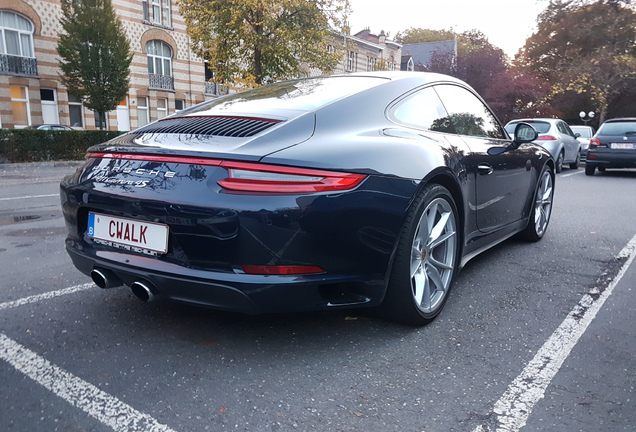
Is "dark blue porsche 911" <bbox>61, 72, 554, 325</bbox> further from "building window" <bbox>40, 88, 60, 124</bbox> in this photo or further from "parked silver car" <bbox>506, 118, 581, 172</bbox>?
"building window" <bbox>40, 88, 60, 124</bbox>

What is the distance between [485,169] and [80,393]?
2.68 meters

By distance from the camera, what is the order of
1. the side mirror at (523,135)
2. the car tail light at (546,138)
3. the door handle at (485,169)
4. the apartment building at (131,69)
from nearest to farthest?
the door handle at (485,169)
the side mirror at (523,135)
the car tail light at (546,138)
the apartment building at (131,69)

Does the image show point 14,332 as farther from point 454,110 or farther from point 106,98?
point 106,98

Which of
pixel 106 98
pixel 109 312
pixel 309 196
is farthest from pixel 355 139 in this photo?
pixel 106 98

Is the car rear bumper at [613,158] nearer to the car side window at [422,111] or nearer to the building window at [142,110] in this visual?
the car side window at [422,111]

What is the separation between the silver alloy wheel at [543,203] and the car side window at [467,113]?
957 mm

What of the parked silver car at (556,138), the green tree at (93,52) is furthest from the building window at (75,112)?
the parked silver car at (556,138)

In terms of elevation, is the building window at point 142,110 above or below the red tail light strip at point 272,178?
above

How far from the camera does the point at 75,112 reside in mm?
25031

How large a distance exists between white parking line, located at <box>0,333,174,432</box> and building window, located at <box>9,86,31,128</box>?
24.3 metres

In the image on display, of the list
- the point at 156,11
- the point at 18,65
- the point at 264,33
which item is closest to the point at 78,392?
the point at 264,33

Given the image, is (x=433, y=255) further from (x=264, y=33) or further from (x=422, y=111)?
(x=264, y=33)

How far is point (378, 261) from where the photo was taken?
95.6 inches

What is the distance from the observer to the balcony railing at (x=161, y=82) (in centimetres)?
2798
